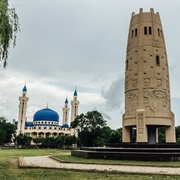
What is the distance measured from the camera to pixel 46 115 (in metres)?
62.6

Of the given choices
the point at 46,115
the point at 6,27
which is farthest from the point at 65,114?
the point at 6,27

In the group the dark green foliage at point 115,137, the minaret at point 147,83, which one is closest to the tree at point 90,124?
the dark green foliage at point 115,137

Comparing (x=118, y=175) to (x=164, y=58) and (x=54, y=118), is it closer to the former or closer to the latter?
(x=164, y=58)

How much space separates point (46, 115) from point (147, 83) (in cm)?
4665

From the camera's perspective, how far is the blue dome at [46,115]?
62.7 metres

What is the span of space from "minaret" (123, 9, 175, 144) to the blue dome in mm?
44217

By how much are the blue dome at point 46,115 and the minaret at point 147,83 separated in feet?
145

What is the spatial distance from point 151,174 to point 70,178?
3051 mm

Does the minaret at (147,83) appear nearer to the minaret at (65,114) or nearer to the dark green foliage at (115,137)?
the dark green foliage at (115,137)

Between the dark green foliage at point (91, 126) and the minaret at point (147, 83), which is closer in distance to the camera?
the minaret at point (147, 83)

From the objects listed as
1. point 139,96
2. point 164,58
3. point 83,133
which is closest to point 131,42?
point 164,58

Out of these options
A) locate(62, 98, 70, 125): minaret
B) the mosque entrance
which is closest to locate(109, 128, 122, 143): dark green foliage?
the mosque entrance

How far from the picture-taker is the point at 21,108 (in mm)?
60094

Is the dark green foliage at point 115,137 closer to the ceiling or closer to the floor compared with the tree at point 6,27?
closer to the floor
